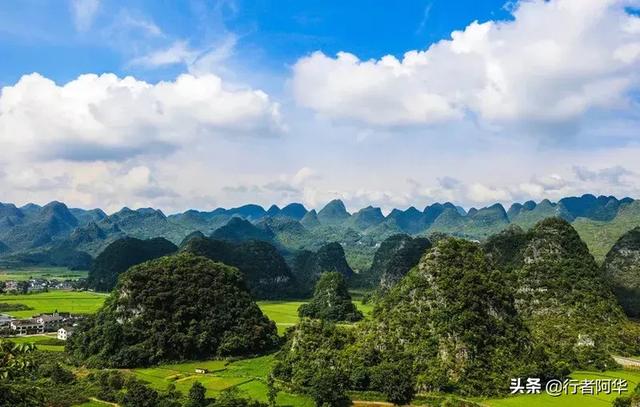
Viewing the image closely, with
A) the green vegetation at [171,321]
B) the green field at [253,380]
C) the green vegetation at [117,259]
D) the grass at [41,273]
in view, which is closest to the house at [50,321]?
the green vegetation at [171,321]

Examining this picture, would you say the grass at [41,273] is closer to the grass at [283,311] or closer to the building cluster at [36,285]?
the building cluster at [36,285]

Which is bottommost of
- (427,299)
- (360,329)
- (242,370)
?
(242,370)

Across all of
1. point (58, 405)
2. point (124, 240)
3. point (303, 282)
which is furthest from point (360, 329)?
point (124, 240)

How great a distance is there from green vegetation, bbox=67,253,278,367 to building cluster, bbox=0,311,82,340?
11186 mm

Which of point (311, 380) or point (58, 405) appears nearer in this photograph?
point (58, 405)

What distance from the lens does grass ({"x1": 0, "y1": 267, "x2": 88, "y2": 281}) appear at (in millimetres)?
122200

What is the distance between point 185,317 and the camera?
50.6 m

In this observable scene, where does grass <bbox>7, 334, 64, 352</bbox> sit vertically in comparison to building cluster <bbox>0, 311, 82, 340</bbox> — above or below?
below

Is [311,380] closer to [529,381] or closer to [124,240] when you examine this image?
[529,381]

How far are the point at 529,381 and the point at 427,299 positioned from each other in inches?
386

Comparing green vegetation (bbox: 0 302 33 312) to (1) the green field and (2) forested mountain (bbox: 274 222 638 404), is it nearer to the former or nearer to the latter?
(1) the green field

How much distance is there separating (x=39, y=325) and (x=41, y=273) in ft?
273

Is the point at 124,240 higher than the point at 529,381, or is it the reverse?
the point at 124,240

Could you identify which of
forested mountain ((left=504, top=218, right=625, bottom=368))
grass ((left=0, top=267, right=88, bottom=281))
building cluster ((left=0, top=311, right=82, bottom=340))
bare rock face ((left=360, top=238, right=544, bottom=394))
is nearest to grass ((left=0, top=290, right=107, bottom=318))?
building cluster ((left=0, top=311, right=82, bottom=340))
